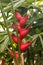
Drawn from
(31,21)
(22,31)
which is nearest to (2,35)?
(31,21)

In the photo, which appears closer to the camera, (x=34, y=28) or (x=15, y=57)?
(x=15, y=57)

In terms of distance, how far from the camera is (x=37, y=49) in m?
0.66

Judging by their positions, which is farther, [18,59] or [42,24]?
[42,24]

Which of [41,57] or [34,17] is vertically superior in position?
[34,17]

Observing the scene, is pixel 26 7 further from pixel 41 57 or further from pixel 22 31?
pixel 22 31

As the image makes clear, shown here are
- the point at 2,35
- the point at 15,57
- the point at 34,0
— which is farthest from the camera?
the point at 34,0

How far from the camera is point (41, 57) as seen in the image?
673 millimetres

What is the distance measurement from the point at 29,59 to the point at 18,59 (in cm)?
32

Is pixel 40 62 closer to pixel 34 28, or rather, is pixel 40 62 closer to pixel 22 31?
pixel 34 28

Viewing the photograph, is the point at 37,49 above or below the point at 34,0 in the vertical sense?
below

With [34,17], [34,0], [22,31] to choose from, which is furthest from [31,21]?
[22,31]

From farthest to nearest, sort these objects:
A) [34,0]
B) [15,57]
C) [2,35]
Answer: [34,0] → [2,35] → [15,57]

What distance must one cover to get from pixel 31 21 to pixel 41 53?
14 cm

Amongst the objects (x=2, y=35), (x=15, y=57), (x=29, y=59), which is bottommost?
(x=29, y=59)
